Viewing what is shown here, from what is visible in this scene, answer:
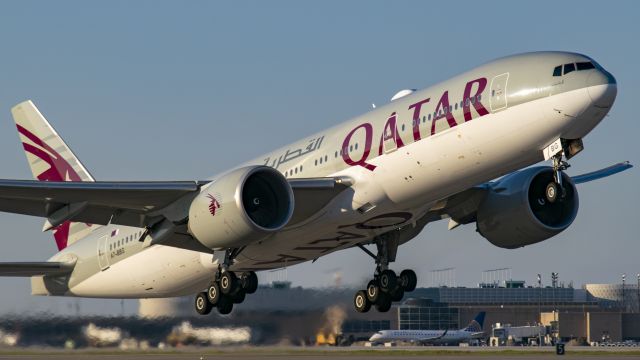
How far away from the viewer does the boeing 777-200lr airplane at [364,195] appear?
27.0 m

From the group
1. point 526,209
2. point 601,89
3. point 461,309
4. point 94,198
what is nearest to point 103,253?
point 94,198

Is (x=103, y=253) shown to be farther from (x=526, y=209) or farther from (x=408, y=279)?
(x=526, y=209)

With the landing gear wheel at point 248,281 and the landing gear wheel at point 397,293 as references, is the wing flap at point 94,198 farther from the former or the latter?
the landing gear wheel at point 397,293

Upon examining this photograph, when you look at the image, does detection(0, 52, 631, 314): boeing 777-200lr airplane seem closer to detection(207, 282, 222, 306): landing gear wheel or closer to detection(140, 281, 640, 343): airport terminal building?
detection(207, 282, 222, 306): landing gear wheel

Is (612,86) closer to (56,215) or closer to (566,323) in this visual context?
(56,215)

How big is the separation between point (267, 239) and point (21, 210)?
765 centimetres

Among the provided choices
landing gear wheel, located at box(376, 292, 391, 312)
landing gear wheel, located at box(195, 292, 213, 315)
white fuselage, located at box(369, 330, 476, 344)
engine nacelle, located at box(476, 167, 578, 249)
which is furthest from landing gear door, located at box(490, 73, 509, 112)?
white fuselage, located at box(369, 330, 476, 344)

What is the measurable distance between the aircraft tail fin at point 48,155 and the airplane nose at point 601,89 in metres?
22.0

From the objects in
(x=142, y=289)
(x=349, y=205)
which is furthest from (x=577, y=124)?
(x=142, y=289)

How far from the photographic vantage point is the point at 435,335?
77375mm

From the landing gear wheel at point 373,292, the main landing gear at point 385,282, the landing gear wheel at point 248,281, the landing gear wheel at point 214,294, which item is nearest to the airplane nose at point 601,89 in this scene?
the main landing gear at point 385,282

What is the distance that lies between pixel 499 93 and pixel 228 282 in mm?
11510

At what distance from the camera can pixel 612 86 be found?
1035 inches

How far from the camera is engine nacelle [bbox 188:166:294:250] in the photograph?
1135 inches
